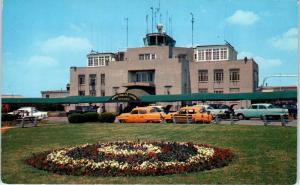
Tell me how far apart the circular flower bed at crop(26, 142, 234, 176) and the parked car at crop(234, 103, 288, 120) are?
8.53 feet

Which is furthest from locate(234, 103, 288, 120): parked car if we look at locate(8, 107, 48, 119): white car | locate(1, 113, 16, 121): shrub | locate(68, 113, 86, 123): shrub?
locate(1, 113, 16, 121): shrub

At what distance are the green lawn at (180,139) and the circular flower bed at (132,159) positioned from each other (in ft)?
0.43

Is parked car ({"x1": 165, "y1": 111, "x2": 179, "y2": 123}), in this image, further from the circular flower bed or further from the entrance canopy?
the circular flower bed

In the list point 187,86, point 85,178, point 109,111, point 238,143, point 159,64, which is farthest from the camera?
point 159,64

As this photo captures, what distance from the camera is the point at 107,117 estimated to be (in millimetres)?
10227

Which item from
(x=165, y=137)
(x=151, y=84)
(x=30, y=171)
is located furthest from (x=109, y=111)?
(x=30, y=171)

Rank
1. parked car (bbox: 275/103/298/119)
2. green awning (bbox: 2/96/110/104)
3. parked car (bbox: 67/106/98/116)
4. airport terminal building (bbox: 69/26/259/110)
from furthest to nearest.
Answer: parked car (bbox: 67/106/98/116)
airport terminal building (bbox: 69/26/259/110)
green awning (bbox: 2/96/110/104)
parked car (bbox: 275/103/298/119)

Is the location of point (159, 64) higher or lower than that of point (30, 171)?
higher

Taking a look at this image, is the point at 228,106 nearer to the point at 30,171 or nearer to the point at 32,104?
the point at 32,104

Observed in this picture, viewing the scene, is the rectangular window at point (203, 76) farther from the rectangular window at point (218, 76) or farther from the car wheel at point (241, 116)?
the car wheel at point (241, 116)

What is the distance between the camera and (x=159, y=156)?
7184mm

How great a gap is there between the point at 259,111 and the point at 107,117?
4278mm

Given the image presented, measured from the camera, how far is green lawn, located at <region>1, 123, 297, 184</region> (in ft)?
22.0

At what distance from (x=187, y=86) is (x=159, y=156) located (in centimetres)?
474
